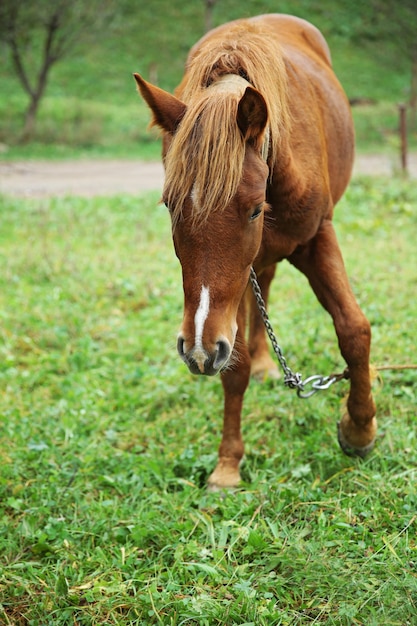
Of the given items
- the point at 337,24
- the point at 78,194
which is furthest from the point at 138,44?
the point at 78,194

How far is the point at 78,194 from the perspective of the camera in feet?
38.2

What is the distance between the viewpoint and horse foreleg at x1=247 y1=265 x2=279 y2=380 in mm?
4383

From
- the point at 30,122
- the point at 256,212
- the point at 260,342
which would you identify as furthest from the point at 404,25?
the point at 256,212

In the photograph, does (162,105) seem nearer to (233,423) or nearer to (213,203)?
(213,203)

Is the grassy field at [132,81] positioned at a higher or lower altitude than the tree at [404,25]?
lower

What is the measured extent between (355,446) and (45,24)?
17.9m

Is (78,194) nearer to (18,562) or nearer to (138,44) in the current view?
(18,562)

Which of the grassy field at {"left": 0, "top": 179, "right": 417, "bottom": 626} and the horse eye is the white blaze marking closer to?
the horse eye

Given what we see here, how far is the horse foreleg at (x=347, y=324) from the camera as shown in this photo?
10.3 feet

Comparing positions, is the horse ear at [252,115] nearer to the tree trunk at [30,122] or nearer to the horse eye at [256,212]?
the horse eye at [256,212]

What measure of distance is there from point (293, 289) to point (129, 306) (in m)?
1.46

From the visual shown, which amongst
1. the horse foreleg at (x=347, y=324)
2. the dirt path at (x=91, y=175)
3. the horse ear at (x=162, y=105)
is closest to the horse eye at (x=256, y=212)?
the horse ear at (x=162, y=105)

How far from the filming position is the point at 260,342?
4.50 metres

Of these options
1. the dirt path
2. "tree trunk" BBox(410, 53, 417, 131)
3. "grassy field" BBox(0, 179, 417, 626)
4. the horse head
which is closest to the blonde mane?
the horse head
